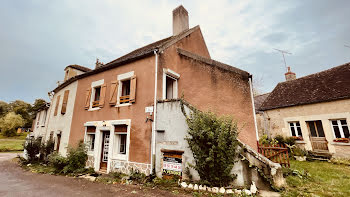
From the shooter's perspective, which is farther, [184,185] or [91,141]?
[91,141]

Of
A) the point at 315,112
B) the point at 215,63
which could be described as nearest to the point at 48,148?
the point at 215,63

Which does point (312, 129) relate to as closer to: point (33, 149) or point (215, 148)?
point (215, 148)

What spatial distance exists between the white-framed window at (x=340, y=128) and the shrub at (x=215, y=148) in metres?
9.49

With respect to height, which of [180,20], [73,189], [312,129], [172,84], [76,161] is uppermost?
[180,20]

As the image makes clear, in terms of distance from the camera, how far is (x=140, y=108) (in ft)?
23.4

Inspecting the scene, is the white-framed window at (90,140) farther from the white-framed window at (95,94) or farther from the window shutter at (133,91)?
the window shutter at (133,91)

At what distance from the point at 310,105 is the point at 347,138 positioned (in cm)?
264

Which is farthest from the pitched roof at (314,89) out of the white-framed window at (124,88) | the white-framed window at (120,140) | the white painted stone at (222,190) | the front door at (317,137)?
the white-framed window at (120,140)

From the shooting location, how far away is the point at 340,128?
951cm

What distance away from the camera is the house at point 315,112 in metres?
9.45

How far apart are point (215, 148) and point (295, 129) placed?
10638 millimetres

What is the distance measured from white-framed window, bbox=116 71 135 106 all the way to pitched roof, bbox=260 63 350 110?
1153cm

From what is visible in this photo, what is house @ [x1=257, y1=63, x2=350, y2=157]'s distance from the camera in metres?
9.45

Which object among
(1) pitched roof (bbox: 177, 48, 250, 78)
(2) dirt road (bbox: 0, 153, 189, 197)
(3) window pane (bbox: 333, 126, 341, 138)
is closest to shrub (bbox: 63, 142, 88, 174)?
(2) dirt road (bbox: 0, 153, 189, 197)
